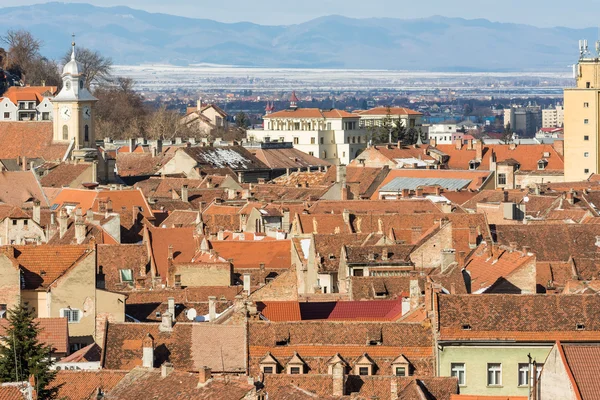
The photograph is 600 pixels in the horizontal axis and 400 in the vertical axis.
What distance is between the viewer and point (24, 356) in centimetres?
3641

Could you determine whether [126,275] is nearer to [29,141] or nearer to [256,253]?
[256,253]

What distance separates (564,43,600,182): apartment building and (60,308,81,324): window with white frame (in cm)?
6552

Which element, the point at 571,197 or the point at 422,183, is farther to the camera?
the point at 422,183

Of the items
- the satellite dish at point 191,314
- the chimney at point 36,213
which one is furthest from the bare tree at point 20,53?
the satellite dish at point 191,314

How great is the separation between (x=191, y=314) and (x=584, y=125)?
68303 millimetres

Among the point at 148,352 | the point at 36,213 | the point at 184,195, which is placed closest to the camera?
the point at 148,352

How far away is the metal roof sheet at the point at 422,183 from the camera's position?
93938 mm

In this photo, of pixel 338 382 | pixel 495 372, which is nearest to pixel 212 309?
pixel 495 372

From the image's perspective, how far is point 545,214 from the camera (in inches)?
2773

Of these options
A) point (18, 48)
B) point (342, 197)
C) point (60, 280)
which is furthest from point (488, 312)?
point (18, 48)

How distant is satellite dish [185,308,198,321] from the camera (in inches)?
1747

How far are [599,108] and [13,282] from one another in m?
67.5

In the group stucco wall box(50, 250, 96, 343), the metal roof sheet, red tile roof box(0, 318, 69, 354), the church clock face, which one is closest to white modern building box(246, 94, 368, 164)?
the church clock face

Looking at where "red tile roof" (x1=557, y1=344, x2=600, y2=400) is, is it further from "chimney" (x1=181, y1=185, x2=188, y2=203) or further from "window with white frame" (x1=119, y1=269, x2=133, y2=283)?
"chimney" (x1=181, y1=185, x2=188, y2=203)
